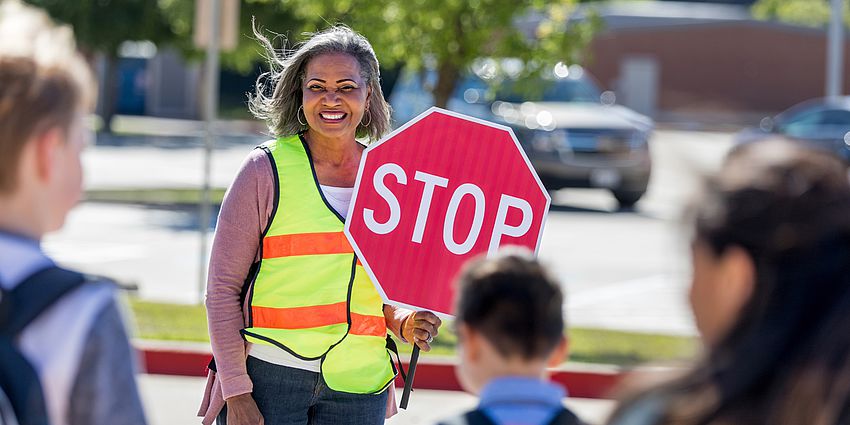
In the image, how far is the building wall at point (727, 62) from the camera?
177 feet

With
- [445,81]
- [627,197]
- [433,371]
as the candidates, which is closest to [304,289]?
[433,371]

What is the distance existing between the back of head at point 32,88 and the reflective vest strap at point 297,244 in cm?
150

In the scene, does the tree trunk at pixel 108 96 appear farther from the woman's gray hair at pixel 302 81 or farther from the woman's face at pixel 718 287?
the woman's face at pixel 718 287

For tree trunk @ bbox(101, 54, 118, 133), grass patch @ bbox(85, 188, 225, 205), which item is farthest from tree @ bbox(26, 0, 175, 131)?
grass patch @ bbox(85, 188, 225, 205)

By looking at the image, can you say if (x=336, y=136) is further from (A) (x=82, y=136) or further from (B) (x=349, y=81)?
(A) (x=82, y=136)

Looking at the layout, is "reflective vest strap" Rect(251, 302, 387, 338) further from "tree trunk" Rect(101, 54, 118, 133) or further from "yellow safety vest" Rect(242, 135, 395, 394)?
"tree trunk" Rect(101, 54, 118, 133)

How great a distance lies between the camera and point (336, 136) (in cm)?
371

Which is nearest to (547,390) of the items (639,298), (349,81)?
(349,81)

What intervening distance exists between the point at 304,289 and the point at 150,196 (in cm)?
1780

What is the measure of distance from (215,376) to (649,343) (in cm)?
621

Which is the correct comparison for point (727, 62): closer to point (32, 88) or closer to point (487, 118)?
point (487, 118)

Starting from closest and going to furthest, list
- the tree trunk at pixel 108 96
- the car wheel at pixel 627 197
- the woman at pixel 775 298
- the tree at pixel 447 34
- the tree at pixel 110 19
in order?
1. the woman at pixel 775 298
2. the tree at pixel 447 34
3. the car wheel at pixel 627 197
4. the tree at pixel 110 19
5. the tree trunk at pixel 108 96

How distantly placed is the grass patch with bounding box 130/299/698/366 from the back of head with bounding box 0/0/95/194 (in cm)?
655

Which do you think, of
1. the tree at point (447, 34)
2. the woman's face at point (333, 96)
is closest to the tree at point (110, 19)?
the tree at point (447, 34)
